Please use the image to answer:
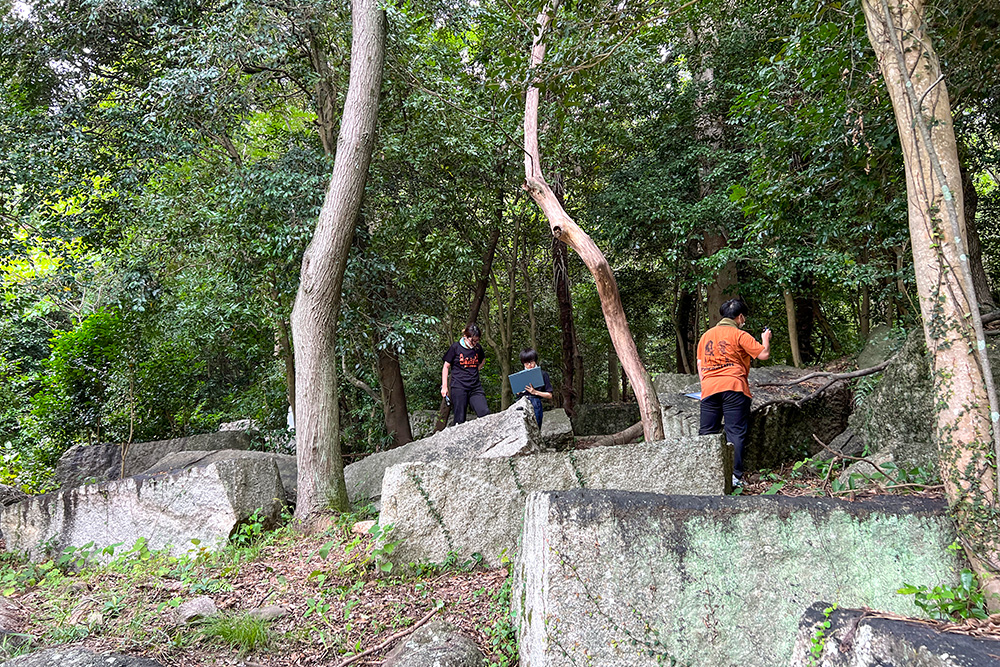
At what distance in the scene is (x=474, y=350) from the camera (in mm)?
7684

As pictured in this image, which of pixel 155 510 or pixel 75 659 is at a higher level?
pixel 155 510

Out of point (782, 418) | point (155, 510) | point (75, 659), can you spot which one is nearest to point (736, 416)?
point (782, 418)

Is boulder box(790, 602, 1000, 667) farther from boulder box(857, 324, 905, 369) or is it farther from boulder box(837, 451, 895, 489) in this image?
boulder box(857, 324, 905, 369)

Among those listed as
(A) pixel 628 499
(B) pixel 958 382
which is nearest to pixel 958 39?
(B) pixel 958 382

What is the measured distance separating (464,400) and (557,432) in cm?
130

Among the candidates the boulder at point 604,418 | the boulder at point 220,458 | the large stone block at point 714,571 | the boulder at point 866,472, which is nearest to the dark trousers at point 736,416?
the boulder at point 866,472

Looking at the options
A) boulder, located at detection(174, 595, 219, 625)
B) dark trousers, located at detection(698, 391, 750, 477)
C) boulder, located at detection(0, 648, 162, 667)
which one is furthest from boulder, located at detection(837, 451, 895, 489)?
boulder, located at detection(0, 648, 162, 667)

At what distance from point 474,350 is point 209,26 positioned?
5117mm

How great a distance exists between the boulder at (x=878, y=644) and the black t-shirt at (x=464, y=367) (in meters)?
5.51

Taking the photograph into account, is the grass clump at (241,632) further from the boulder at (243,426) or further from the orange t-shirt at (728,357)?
the boulder at (243,426)

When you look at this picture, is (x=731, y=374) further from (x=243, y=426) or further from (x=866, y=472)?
(x=243, y=426)

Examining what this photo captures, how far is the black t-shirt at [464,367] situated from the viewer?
25.0 ft

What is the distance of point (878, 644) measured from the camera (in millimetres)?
1946


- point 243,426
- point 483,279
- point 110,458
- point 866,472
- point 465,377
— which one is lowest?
point 866,472
